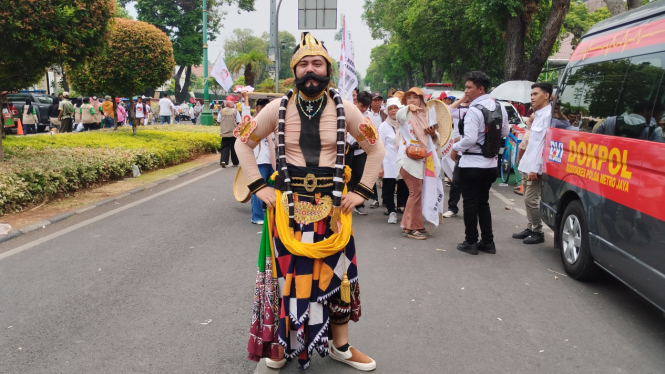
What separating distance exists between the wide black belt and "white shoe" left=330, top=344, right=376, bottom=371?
104 centimetres

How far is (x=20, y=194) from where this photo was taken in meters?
7.52

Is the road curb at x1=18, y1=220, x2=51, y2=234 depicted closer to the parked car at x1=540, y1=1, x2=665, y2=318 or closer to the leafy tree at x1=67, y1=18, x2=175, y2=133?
the parked car at x1=540, y1=1, x2=665, y2=318

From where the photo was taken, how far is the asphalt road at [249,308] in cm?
350

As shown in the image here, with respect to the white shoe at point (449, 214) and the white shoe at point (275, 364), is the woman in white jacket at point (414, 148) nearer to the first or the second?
the white shoe at point (449, 214)

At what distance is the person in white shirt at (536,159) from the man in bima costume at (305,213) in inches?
155

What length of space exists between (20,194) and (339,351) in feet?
20.1

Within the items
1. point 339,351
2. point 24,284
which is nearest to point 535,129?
point 339,351

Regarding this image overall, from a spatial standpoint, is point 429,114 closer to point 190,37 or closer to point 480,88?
point 480,88

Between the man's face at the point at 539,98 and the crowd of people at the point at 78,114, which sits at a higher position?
the man's face at the point at 539,98

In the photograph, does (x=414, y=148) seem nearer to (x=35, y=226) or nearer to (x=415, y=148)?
(x=415, y=148)

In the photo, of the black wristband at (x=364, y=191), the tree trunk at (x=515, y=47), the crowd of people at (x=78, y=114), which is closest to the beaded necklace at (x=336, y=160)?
the black wristband at (x=364, y=191)

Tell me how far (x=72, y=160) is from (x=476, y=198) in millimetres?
7222

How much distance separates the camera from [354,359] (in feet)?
11.1

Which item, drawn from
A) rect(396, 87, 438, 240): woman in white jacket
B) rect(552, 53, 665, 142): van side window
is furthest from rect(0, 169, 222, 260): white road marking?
rect(552, 53, 665, 142): van side window
